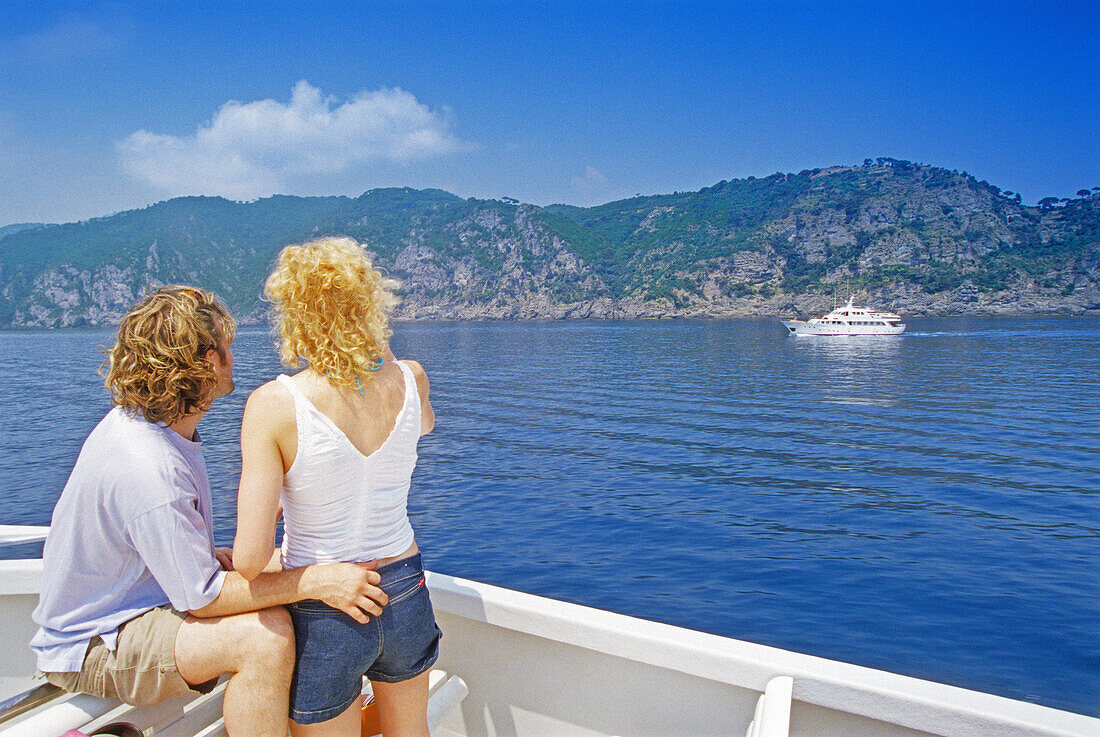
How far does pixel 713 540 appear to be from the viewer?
9.44 meters

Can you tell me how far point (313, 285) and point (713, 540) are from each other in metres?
8.35

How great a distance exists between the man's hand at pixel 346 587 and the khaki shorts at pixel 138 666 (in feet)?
1.47

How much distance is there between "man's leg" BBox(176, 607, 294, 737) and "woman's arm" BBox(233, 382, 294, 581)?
0.24 meters

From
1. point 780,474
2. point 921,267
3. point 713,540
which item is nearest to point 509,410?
point 780,474

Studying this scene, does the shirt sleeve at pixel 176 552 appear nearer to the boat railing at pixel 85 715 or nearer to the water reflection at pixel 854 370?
the boat railing at pixel 85 715

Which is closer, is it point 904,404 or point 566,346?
point 904,404

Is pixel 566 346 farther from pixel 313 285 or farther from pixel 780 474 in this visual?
pixel 313 285

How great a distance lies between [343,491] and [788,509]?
9.98 m

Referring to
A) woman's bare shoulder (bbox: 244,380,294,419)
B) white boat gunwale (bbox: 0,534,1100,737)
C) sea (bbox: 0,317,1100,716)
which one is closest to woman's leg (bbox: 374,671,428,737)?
white boat gunwale (bbox: 0,534,1100,737)

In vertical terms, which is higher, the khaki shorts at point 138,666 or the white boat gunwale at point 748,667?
the khaki shorts at point 138,666

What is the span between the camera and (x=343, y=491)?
2.00 m

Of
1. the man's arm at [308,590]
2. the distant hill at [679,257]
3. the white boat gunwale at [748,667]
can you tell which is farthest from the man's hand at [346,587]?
the distant hill at [679,257]

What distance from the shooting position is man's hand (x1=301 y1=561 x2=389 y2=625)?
1.99m

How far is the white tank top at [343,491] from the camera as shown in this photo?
1910mm
